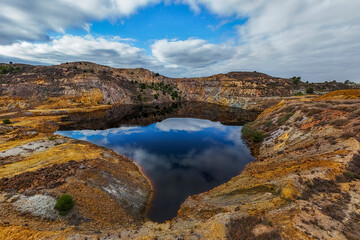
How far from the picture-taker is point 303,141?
88.7 ft

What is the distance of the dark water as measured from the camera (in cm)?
2081

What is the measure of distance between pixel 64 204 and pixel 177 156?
20324 millimetres

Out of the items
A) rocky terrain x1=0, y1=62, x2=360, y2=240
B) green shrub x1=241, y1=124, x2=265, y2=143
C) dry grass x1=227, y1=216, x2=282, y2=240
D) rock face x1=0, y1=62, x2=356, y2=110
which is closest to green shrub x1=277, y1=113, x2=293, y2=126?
rocky terrain x1=0, y1=62, x2=360, y2=240

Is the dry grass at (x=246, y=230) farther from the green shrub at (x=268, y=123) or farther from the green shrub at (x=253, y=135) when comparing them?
the green shrub at (x=268, y=123)

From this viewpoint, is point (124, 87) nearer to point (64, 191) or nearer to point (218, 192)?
point (64, 191)

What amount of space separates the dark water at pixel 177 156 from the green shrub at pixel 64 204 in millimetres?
7555

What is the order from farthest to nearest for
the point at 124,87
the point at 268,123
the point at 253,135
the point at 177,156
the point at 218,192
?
the point at 124,87 → the point at 268,123 → the point at 253,135 → the point at 177,156 → the point at 218,192

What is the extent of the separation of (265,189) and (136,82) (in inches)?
4998

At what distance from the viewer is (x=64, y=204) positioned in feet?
44.9

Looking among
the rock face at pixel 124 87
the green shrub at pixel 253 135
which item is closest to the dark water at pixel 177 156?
the green shrub at pixel 253 135

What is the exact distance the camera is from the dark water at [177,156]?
68.3 ft

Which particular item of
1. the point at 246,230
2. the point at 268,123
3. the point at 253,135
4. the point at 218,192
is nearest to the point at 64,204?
the point at 246,230

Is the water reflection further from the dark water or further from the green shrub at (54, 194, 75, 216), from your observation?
the green shrub at (54, 194, 75, 216)

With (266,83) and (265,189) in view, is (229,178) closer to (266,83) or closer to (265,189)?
(265,189)
